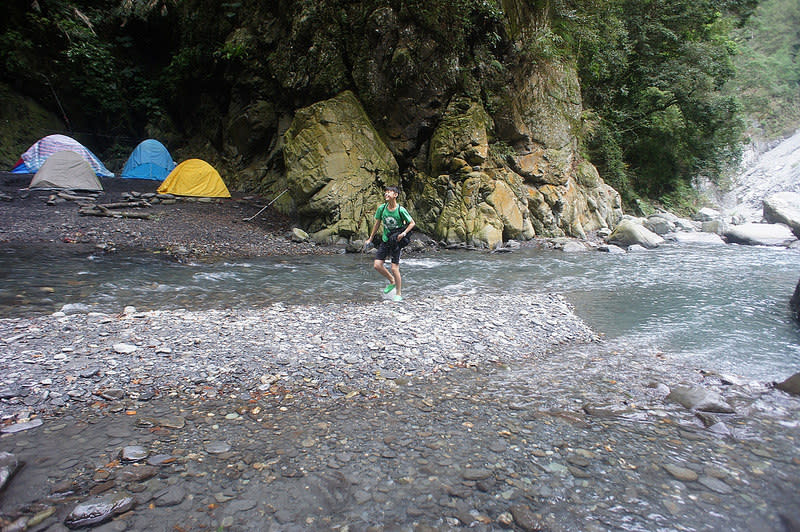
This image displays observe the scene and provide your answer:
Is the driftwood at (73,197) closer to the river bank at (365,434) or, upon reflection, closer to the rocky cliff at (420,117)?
the rocky cliff at (420,117)

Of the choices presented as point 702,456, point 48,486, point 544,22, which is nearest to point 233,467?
point 48,486

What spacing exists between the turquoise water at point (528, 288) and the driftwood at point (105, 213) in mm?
4020

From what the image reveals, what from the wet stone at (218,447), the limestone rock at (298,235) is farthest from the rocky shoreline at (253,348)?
the limestone rock at (298,235)

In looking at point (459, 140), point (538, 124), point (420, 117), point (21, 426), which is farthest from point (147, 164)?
point (21, 426)

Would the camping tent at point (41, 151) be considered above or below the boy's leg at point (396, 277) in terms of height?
above

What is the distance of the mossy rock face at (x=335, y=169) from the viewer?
1581 centimetres

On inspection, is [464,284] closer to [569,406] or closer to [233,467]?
[569,406]

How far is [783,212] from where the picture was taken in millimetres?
21734

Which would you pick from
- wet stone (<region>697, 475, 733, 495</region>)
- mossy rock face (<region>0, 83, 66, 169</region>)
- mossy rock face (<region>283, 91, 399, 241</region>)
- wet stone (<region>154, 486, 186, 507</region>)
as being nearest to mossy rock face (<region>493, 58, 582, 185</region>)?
mossy rock face (<region>283, 91, 399, 241</region>)

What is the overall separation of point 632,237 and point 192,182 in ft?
63.7

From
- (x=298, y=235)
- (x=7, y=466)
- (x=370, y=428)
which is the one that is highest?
(x=298, y=235)

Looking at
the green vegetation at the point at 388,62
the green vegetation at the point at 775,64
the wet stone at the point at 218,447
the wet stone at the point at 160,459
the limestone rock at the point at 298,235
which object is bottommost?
the wet stone at the point at 218,447

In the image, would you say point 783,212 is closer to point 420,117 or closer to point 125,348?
point 420,117

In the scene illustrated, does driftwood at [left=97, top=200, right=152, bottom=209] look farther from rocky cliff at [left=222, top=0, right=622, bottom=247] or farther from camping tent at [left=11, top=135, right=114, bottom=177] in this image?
rocky cliff at [left=222, top=0, right=622, bottom=247]
